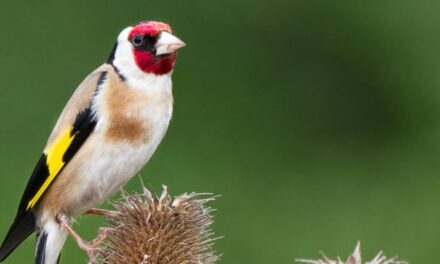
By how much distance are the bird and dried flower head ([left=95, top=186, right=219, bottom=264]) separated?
393 mm

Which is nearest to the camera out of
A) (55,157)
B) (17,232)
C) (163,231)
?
(163,231)

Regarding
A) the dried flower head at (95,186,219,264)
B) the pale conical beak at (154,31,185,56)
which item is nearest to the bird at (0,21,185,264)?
the pale conical beak at (154,31,185,56)

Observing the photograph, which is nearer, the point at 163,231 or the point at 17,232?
the point at 163,231

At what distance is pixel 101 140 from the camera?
17.8ft

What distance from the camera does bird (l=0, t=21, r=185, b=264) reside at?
543cm

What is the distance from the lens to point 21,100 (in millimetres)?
8789

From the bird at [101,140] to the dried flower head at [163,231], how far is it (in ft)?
1.29

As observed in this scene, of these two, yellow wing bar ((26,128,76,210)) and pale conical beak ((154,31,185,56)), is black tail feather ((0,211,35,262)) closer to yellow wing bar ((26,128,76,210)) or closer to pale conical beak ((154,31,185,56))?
yellow wing bar ((26,128,76,210))

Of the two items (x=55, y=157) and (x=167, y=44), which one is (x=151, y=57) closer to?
(x=167, y=44)

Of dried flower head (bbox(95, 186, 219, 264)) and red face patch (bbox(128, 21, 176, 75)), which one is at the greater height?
red face patch (bbox(128, 21, 176, 75))

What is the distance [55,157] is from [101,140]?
190 millimetres

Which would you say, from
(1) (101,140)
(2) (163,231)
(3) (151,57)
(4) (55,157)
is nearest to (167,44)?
(3) (151,57)

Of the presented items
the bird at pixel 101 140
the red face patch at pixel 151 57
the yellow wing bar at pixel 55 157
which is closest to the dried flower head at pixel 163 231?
the bird at pixel 101 140

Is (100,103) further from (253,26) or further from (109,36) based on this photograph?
(253,26)
